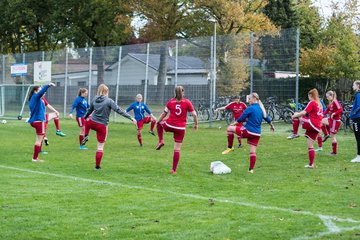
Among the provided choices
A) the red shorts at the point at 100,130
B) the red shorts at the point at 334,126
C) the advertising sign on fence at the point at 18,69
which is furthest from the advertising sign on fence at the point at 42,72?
the red shorts at the point at 100,130

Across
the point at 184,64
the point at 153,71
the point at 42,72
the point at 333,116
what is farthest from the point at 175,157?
the point at 42,72

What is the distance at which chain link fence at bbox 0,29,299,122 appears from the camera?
2555cm

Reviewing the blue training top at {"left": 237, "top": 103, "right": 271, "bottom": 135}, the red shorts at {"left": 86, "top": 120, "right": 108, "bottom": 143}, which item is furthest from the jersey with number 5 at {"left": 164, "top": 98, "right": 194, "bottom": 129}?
the red shorts at {"left": 86, "top": 120, "right": 108, "bottom": 143}

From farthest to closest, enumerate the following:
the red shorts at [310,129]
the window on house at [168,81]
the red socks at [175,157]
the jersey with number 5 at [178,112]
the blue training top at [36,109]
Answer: the window on house at [168,81], the blue training top at [36,109], the red shorts at [310,129], the jersey with number 5 at [178,112], the red socks at [175,157]

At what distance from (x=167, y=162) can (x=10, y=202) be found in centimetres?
578

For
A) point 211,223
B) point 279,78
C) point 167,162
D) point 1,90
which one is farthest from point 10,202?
point 1,90

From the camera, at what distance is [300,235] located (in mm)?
7500

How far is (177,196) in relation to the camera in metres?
10.2

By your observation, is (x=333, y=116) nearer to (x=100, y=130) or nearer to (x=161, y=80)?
(x=100, y=130)

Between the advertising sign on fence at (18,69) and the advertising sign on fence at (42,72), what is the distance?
149 cm

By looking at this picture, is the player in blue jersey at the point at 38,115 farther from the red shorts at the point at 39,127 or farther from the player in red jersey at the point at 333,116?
the player in red jersey at the point at 333,116

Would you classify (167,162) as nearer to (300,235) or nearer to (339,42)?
(300,235)

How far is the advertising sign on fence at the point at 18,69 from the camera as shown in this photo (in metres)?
37.4

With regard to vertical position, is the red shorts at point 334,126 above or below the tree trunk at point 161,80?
below
